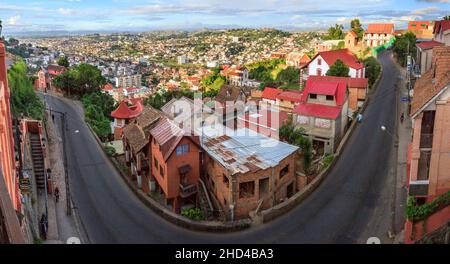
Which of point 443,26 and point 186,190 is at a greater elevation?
point 443,26

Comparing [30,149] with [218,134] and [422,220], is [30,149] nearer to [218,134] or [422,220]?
[218,134]

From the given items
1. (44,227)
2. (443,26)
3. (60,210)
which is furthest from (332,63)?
(44,227)

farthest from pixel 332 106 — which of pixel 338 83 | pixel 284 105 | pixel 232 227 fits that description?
pixel 232 227

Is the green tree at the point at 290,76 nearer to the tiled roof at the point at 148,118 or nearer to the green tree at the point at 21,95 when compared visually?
the tiled roof at the point at 148,118

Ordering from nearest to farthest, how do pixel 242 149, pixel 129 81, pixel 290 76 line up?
1. pixel 242 149
2. pixel 290 76
3. pixel 129 81

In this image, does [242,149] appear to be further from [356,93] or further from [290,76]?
[290,76]

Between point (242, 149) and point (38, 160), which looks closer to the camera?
point (242, 149)
